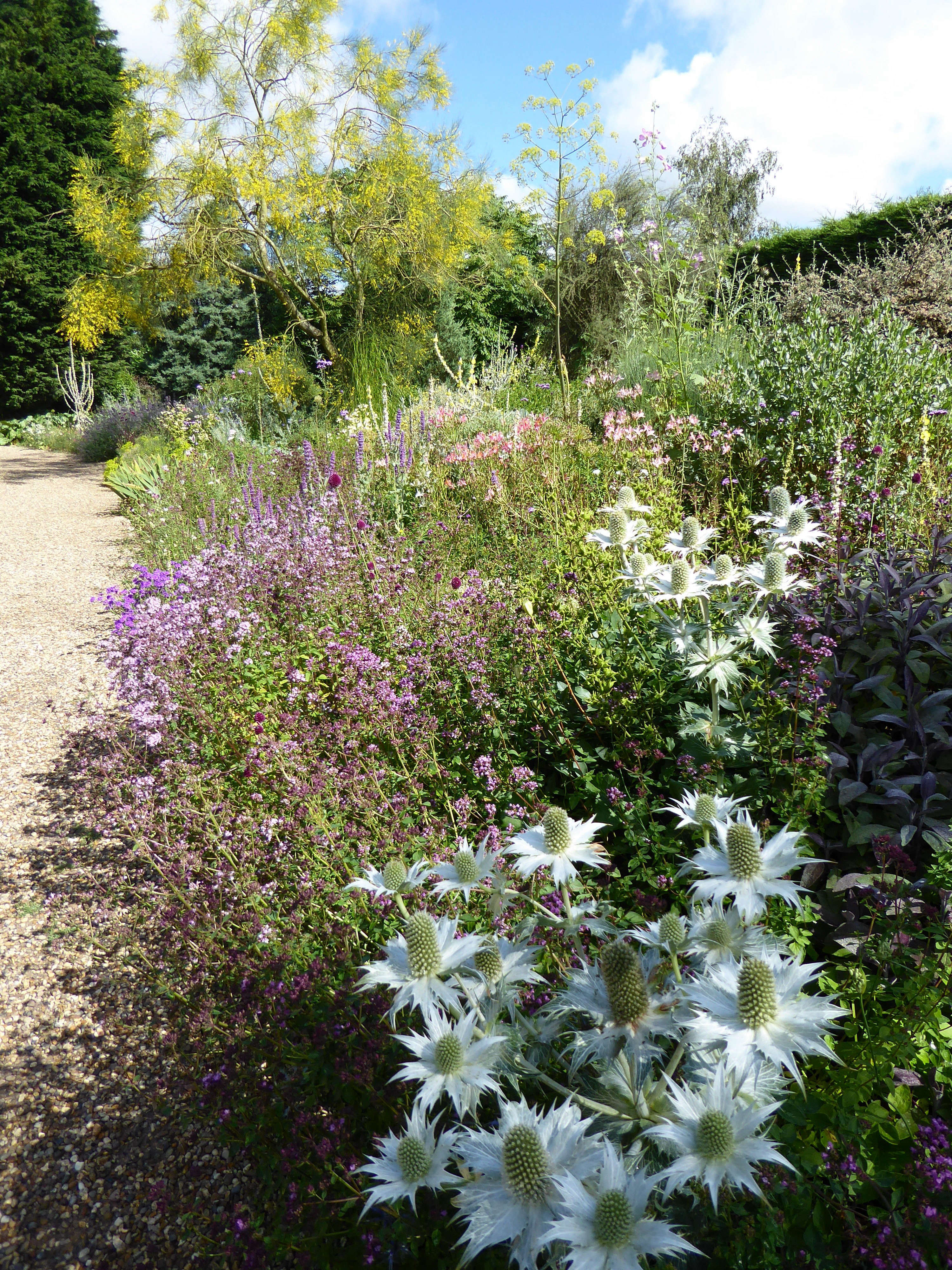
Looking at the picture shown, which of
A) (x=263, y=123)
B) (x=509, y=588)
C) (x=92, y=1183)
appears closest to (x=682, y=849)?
(x=509, y=588)

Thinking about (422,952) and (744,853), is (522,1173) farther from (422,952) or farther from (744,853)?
(744,853)

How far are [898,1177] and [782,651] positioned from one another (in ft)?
5.48

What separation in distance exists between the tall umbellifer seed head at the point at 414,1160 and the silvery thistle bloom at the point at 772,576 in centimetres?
158

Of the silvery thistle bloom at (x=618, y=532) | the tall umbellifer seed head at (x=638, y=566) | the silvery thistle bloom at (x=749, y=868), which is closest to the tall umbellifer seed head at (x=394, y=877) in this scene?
the silvery thistle bloom at (x=749, y=868)

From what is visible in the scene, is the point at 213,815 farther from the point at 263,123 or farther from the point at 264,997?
the point at 263,123

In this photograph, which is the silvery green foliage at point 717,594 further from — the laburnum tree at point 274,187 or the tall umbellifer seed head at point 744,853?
the laburnum tree at point 274,187

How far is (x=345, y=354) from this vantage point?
1199cm

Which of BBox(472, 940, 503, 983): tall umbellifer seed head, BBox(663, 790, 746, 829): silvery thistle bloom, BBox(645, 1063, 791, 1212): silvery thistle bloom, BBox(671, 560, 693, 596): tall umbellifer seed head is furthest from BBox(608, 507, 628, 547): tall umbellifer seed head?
BBox(645, 1063, 791, 1212): silvery thistle bloom

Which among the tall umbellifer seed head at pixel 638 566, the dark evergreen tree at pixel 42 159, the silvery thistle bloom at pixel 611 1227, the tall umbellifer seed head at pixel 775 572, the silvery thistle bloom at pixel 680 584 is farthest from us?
the dark evergreen tree at pixel 42 159

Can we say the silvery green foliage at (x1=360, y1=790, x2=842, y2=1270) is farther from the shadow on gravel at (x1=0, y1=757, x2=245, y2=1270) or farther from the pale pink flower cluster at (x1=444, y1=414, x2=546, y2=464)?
the pale pink flower cluster at (x1=444, y1=414, x2=546, y2=464)

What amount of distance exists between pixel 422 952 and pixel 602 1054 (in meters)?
0.32

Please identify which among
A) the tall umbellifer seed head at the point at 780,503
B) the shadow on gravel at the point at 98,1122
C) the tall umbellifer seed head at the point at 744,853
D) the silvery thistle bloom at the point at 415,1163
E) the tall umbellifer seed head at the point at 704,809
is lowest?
the shadow on gravel at the point at 98,1122

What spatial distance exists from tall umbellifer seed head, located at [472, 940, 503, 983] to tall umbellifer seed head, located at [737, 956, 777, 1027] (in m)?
0.41

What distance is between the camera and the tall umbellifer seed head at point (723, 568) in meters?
2.19
